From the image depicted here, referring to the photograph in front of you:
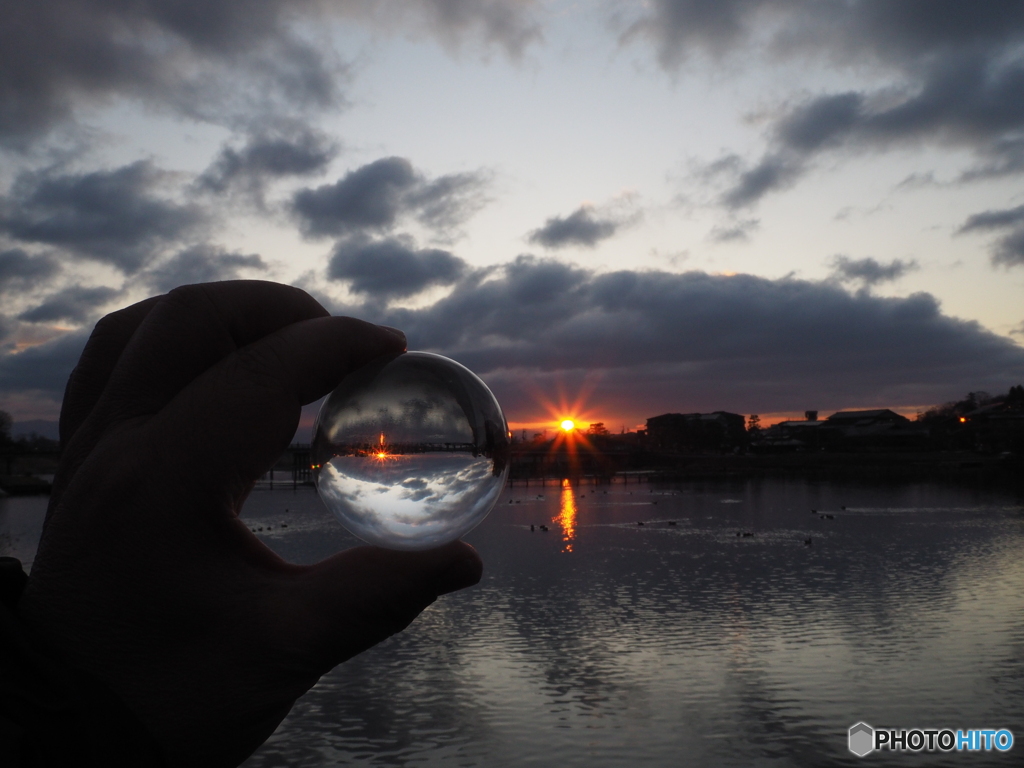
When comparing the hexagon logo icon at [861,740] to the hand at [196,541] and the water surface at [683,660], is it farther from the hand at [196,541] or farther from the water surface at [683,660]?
the hand at [196,541]

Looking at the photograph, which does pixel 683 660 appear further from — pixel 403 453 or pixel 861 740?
pixel 403 453

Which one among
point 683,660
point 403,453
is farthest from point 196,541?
point 683,660

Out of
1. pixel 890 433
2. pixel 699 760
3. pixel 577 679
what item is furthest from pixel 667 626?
pixel 890 433

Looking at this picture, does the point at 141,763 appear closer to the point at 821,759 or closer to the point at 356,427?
the point at 356,427

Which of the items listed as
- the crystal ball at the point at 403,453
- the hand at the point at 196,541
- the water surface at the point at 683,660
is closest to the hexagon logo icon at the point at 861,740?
the water surface at the point at 683,660

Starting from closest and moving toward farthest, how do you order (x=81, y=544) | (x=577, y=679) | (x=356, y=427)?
1. (x=81, y=544)
2. (x=356, y=427)
3. (x=577, y=679)

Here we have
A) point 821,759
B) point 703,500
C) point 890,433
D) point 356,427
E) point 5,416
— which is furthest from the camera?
point 890,433

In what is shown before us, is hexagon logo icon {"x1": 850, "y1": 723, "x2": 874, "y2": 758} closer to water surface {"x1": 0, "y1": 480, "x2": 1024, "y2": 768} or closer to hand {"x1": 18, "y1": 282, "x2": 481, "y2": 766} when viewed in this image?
water surface {"x1": 0, "y1": 480, "x2": 1024, "y2": 768}

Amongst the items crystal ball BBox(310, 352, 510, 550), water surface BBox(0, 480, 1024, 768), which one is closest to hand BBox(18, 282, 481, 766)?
crystal ball BBox(310, 352, 510, 550)
